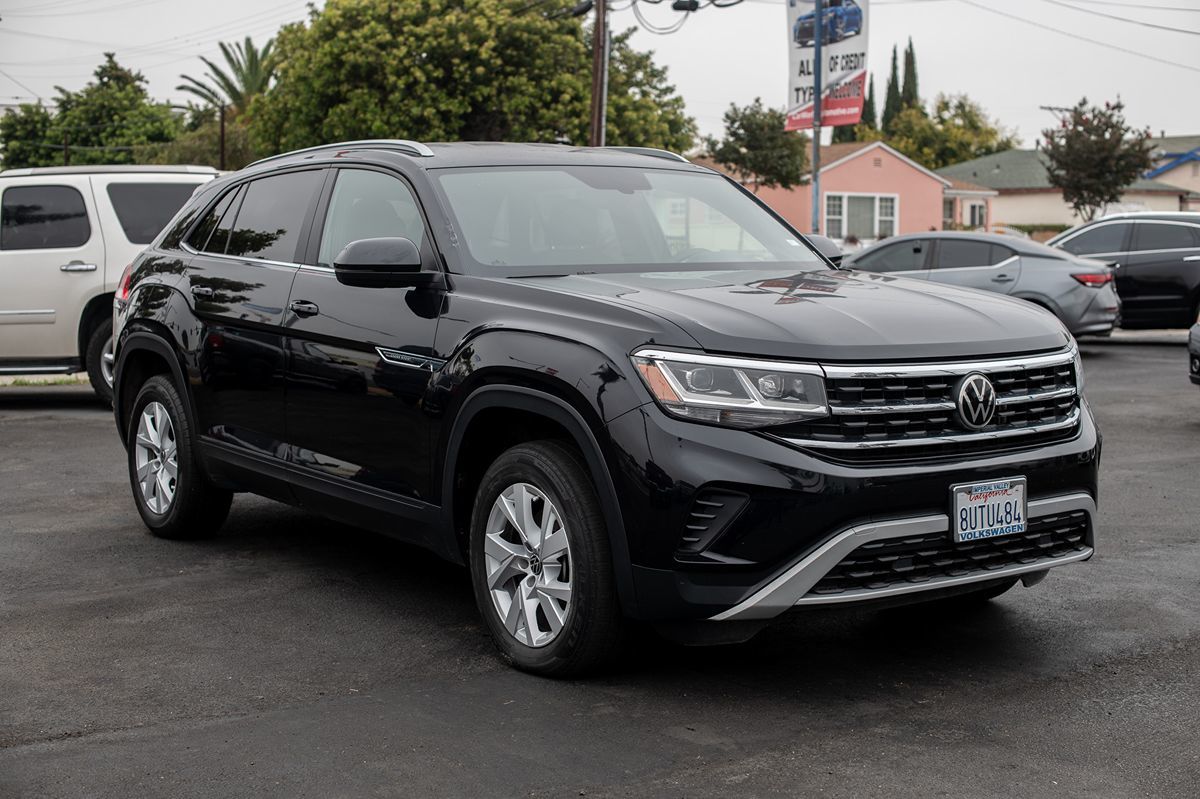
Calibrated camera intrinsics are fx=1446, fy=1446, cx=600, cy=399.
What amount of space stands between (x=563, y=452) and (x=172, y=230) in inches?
140

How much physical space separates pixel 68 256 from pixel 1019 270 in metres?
10.5

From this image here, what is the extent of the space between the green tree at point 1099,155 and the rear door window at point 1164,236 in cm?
3645

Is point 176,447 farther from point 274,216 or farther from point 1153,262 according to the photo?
point 1153,262

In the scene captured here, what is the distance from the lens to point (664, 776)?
12.8 feet

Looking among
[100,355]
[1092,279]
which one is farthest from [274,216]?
[1092,279]

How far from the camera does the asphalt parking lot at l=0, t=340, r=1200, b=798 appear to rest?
3.91 m

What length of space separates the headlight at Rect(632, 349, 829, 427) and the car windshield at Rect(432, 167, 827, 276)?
116cm

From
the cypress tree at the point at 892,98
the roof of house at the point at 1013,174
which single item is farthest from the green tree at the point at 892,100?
the roof of house at the point at 1013,174

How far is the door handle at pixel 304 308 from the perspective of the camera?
5.82m

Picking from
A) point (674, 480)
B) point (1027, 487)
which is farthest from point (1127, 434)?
point (674, 480)

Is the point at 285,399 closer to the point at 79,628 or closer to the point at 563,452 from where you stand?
the point at 79,628

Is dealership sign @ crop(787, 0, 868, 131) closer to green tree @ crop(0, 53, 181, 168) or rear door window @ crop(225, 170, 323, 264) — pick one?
rear door window @ crop(225, 170, 323, 264)

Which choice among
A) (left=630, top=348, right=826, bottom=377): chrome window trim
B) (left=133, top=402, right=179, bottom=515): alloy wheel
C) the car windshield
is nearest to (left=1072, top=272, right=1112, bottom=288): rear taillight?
the car windshield

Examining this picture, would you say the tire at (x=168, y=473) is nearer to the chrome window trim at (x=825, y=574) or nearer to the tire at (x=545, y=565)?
the tire at (x=545, y=565)
